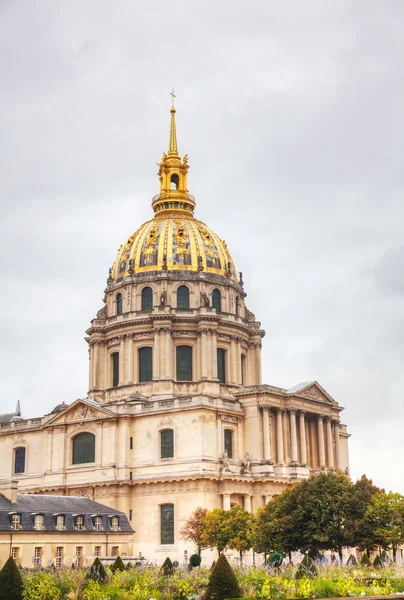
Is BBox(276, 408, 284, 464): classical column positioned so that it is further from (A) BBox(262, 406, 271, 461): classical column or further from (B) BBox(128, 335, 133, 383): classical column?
(B) BBox(128, 335, 133, 383): classical column

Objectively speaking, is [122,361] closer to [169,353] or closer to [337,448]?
[169,353]

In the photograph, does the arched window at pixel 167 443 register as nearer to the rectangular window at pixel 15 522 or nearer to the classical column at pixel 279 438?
the classical column at pixel 279 438

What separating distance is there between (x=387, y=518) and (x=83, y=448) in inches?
1303

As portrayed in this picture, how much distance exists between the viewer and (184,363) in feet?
283

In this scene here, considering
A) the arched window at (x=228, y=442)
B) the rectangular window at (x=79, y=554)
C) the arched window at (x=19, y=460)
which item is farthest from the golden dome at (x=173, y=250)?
the rectangular window at (x=79, y=554)

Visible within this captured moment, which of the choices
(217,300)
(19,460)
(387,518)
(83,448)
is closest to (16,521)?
(83,448)

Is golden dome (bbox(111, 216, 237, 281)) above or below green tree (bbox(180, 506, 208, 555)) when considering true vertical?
above

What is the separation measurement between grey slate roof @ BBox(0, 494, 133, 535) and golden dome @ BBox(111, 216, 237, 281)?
90.2 feet

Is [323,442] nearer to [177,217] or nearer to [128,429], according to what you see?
[128,429]

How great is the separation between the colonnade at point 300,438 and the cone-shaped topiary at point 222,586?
142ft

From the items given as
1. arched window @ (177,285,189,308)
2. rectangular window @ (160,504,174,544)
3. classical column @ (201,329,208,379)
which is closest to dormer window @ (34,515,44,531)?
rectangular window @ (160,504,174,544)

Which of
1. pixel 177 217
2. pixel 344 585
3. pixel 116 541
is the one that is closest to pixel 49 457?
pixel 116 541

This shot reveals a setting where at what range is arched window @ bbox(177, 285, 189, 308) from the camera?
8856cm

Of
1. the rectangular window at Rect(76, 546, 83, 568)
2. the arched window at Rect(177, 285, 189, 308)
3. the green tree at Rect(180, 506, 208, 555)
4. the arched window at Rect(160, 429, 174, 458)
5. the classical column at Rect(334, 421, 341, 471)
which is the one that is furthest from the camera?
the arched window at Rect(177, 285, 189, 308)
